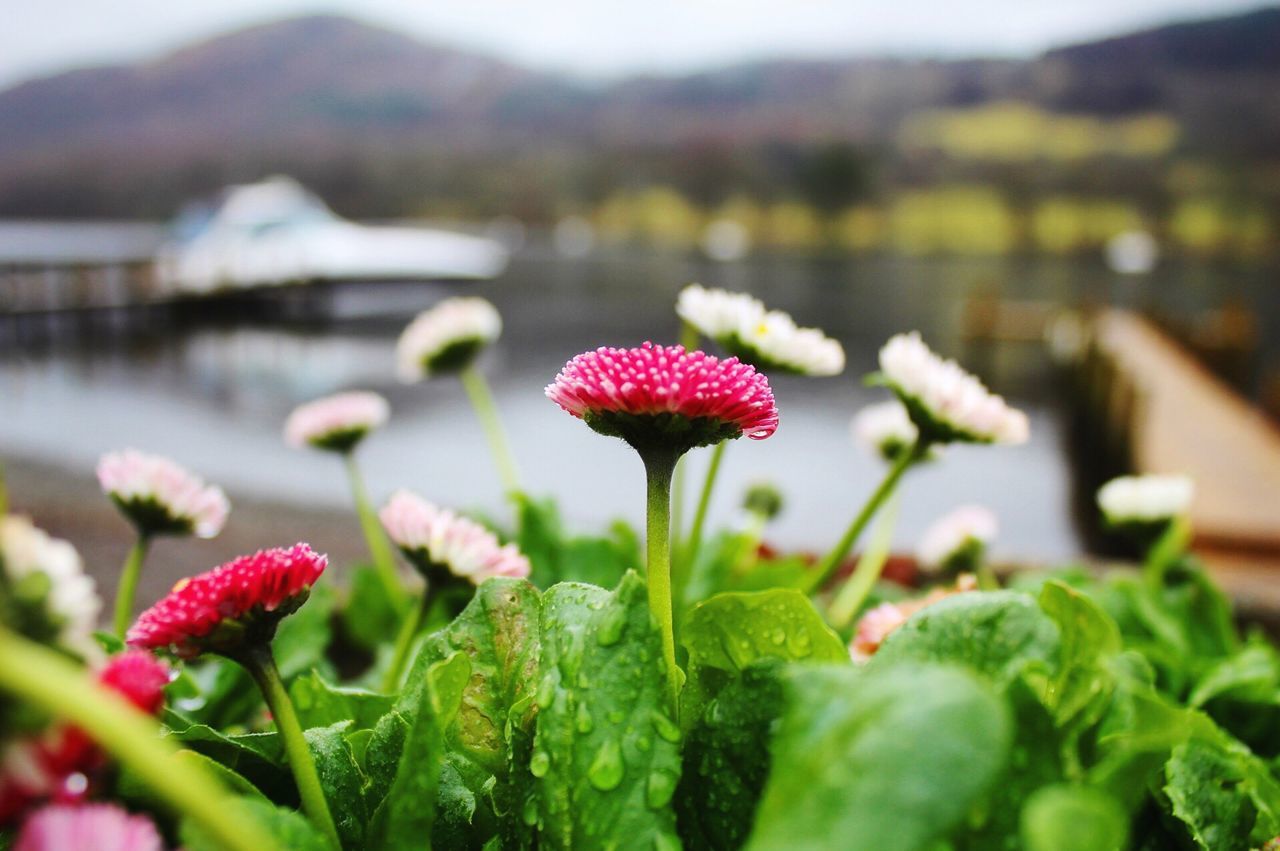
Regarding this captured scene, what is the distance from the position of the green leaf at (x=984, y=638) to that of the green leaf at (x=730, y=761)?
0.06 m

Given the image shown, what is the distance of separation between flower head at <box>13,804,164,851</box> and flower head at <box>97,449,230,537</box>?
580 mm

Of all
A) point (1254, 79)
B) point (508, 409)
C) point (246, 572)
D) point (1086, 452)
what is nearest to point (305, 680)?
point (246, 572)

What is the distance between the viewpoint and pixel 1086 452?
26.1 feet

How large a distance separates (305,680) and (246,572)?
297 mm

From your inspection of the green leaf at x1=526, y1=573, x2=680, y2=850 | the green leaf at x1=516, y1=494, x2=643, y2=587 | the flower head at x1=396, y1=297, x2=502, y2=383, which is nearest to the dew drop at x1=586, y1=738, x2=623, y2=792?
the green leaf at x1=526, y1=573, x2=680, y2=850

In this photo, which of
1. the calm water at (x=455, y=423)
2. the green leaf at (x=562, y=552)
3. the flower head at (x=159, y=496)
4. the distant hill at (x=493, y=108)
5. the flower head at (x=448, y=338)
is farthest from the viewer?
the distant hill at (x=493, y=108)

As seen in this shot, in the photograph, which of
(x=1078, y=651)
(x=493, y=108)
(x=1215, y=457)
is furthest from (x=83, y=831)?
(x=493, y=108)

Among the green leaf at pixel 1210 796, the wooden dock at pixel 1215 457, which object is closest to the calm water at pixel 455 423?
the wooden dock at pixel 1215 457

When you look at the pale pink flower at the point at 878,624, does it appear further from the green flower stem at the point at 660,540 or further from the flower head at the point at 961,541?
the flower head at the point at 961,541

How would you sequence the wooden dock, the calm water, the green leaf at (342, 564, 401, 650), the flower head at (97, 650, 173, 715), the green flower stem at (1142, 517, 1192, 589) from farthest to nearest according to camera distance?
the calm water → the wooden dock → the green leaf at (342, 564, 401, 650) → the green flower stem at (1142, 517, 1192, 589) → the flower head at (97, 650, 173, 715)

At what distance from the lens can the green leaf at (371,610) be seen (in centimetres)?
152

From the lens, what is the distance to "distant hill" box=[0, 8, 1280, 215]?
284ft

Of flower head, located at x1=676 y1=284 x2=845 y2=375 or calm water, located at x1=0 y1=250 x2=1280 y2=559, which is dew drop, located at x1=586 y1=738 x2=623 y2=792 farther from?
calm water, located at x1=0 y1=250 x2=1280 y2=559

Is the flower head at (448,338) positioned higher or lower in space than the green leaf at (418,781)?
lower
